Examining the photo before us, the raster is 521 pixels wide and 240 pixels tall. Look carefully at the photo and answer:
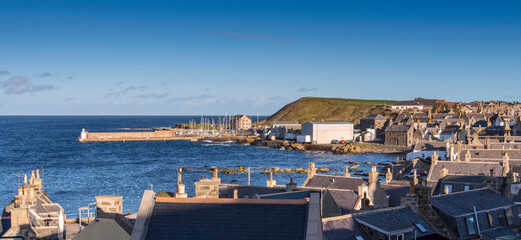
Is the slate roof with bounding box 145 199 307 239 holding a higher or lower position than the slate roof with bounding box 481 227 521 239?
higher

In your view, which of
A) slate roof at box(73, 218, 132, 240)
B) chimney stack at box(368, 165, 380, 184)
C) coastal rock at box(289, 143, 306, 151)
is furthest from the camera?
coastal rock at box(289, 143, 306, 151)

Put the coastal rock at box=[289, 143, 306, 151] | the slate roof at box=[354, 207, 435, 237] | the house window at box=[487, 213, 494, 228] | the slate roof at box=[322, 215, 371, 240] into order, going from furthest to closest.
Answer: the coastal rock at box=[289, 143, 306, 151], the house window at box=[487, 213, 494, 228], the slate roof at box=[354, 207, 435, 237], the slate roof at box=[322, 215, 371, 240]

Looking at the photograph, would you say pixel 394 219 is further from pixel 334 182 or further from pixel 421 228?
pixel 334 182

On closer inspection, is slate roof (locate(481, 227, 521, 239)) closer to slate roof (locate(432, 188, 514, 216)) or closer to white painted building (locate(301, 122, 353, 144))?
slate roof (locate(432, 188, 514, 216))

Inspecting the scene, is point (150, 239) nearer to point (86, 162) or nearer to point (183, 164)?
point (183, 164)

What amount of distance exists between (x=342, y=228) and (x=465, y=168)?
2526 cm

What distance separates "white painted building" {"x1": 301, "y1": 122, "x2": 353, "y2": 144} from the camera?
15500 cm

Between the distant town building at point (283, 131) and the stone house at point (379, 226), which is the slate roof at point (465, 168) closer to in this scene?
the stone house at point (379, 226)

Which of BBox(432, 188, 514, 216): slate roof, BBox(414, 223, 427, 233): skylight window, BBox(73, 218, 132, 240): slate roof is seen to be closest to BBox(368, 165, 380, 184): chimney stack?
BBox(432, 188, 514, 216): slate roof

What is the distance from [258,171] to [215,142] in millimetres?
88953

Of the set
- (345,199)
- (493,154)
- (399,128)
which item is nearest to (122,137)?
(399,128)

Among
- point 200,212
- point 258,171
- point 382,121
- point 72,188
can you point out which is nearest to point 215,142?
point 382,121

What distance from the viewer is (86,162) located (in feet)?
358

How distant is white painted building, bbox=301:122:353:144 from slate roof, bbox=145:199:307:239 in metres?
143
